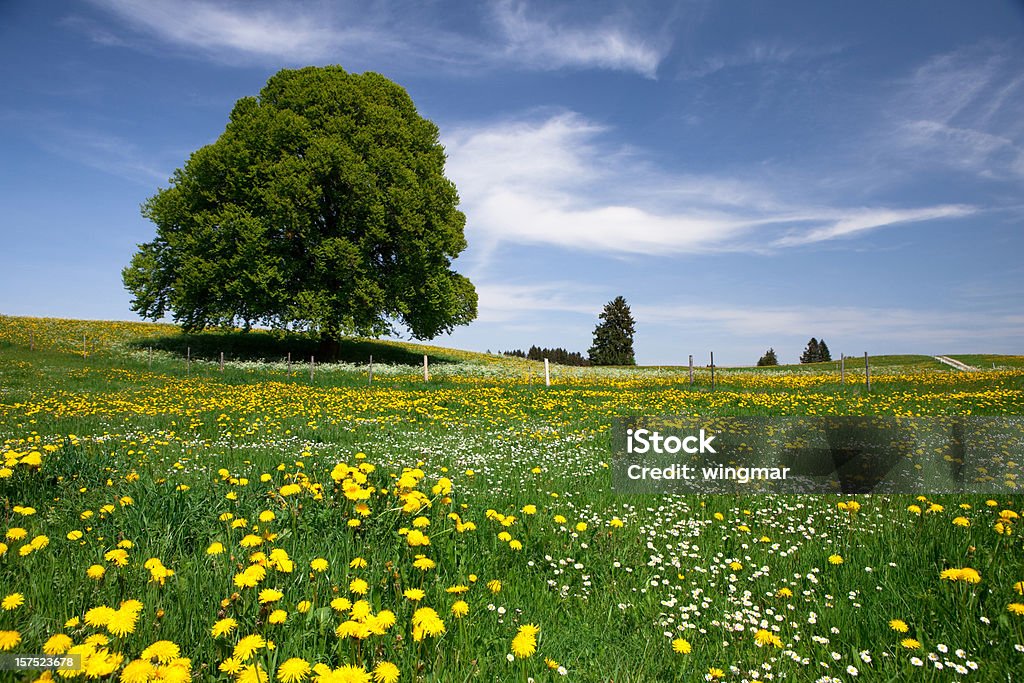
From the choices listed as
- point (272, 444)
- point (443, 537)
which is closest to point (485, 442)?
point (272, 444)

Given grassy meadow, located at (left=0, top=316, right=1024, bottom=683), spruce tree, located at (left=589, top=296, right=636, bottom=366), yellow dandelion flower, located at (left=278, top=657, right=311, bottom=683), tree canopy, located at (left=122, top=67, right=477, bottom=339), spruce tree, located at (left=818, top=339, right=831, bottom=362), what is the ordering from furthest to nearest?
spruce tree, located at (left=818, top=339, right=831, bottom=362), spruce tree, located at (left=589, top=296, right=636, bottom=366), tree canopy, located at (left=122, top=67, right=477, bottom=339), grassy meadow, located at (left=0, top=316, right=1024, bottom=683), yellow dandelion flower, located at (left=278, top=657, right=311, bottom=683)

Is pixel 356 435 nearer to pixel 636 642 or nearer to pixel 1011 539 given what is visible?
pixel 636 642

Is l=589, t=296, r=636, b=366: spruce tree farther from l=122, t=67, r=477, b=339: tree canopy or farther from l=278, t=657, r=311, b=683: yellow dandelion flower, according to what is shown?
l=278, t=657, r=311, b=683: yellow dandelion flower

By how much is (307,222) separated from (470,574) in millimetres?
30034

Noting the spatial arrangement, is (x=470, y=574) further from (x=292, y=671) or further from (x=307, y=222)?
(x=307, y=222)

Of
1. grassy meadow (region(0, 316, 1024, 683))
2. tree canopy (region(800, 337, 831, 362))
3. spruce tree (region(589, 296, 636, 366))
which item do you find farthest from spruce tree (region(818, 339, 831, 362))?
grassy meadow (region(0, 316, 1024, 683))

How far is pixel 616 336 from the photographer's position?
71750 millimetres

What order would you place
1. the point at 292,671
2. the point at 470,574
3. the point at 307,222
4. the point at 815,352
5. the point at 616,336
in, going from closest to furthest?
the point at 292,671
the point at 470,574
the point at 307,222
the point at 616,336
the point at 815,352

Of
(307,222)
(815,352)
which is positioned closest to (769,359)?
(815,352)

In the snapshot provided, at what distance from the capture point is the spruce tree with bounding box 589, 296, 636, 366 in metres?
71.1

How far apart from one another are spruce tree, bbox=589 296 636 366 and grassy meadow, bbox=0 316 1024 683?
6322 centimetres

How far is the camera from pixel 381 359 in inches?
1483

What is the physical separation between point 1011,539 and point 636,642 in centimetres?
418

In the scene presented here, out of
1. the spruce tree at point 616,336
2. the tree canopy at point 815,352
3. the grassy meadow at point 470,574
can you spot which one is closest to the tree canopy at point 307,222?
the grassy meadow at point 470,574
